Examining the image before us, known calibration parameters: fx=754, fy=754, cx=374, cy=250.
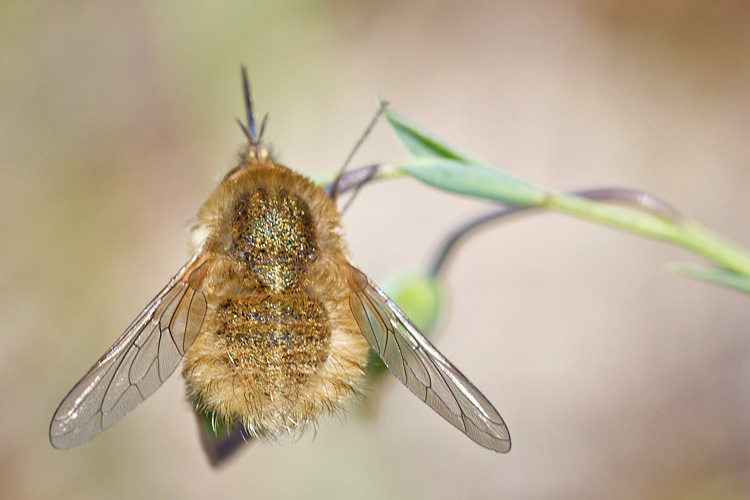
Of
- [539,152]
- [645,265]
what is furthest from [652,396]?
[539,152]

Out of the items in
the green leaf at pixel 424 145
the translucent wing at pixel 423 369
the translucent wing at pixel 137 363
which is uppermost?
the green leaf at pixel 424 145

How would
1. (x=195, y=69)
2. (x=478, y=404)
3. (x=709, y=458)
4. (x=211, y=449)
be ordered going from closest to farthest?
(x=478, y=404) < (x=211, y=449) < (x=709, y=458) < (x=195, y=69)

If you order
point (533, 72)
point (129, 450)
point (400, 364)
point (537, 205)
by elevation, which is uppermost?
point (533, 72)

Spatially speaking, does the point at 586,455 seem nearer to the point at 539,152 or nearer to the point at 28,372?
the point at 539,152

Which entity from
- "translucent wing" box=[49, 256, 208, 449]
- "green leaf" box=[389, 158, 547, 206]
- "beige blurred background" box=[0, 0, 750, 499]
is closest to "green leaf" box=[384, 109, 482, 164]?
"green leaf" box=[389, 158, 547, 206]

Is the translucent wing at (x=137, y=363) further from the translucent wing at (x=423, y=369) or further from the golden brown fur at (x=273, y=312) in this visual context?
the translucent wing at (x=423, y=369)

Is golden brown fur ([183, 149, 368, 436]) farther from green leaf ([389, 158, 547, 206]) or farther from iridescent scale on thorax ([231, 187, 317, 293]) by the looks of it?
green leaf ([389, 158, 547, 206])

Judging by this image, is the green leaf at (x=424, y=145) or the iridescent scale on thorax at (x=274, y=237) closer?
the iridescent scale on thorax at (x=274, y=237)

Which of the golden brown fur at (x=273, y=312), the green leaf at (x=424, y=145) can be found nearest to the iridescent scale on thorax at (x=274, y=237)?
the golden brown fur at (x=273, y=312)
